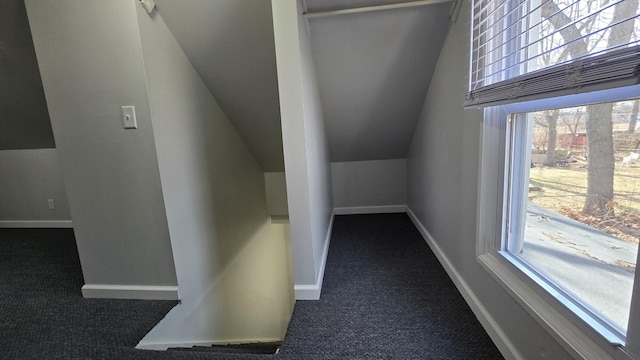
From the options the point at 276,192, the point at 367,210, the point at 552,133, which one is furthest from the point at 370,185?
the point at 552,133

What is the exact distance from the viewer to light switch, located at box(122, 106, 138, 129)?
167 cm

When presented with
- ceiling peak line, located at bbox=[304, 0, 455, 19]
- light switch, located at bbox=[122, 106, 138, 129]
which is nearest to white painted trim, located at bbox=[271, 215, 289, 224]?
light switch, located at bbox=[122, 106, 138, 129]

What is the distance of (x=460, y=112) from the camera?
1.72 meters

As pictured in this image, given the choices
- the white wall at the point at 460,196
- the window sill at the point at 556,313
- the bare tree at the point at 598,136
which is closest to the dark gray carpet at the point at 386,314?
the white wall at the point at 460,196

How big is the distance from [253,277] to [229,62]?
2.33 m

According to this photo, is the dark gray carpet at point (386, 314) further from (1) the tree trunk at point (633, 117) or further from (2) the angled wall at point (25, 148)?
(2) the angled wall at point (25, 148)

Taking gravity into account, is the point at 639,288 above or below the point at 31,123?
below

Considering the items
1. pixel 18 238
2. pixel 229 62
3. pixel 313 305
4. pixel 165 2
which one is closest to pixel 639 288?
pixel 313 305

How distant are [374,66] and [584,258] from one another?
178cm

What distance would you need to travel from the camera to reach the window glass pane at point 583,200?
805 millimetres

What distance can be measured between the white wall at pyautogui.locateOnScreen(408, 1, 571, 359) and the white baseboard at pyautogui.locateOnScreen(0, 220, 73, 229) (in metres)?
4.09

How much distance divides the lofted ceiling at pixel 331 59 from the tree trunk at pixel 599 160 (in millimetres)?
1295

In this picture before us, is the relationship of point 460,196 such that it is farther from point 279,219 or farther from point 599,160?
point 279,219

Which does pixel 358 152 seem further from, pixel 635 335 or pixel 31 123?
pixel 31 123
